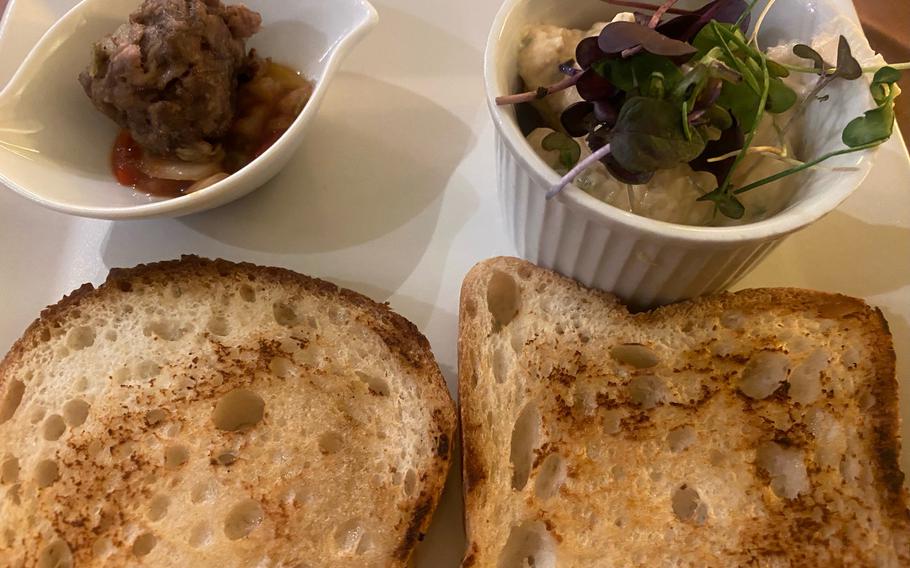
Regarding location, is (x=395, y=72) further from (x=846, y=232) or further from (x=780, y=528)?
(x=780, y=528)

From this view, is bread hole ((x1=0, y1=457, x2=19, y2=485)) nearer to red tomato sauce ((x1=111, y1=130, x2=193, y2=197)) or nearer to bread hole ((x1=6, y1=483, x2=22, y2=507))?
bread hole ((x1=6, y1=483, x2=22, y2=507))

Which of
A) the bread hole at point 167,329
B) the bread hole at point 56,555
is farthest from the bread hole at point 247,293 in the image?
the bread hole at point 56,555

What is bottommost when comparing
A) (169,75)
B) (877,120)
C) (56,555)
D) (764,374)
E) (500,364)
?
(56,555)

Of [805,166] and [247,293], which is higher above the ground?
[805,166]

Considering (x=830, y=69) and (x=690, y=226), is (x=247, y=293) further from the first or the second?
(x=830, y=69)

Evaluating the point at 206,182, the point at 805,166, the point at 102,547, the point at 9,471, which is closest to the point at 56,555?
the point at 102,547

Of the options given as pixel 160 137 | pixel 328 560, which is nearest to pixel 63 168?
pixel 160 137
